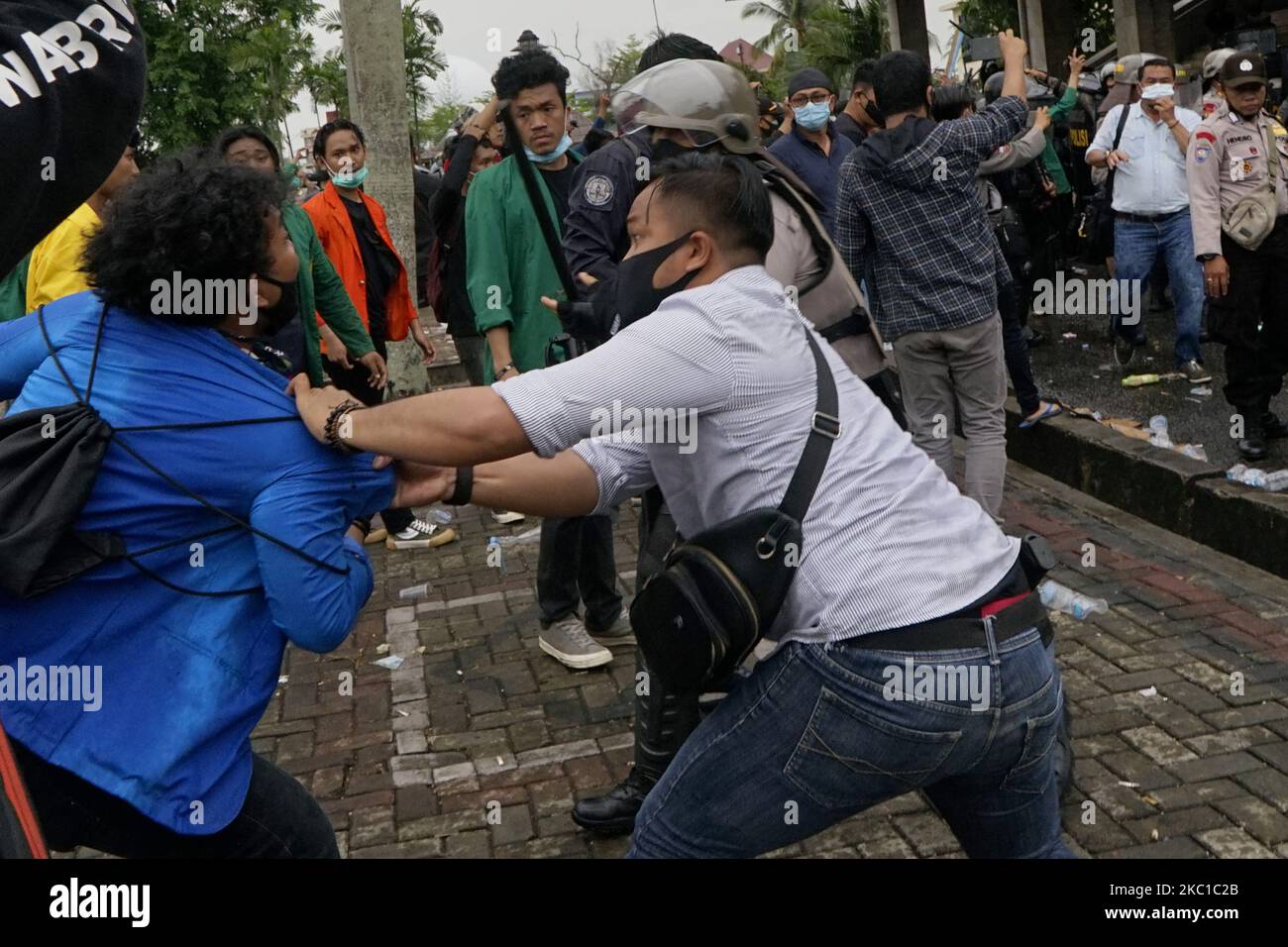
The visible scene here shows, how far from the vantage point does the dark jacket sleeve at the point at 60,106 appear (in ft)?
4.09

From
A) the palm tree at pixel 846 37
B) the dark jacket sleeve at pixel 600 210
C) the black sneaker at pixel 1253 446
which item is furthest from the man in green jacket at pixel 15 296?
the palm tree at pixel 846 37

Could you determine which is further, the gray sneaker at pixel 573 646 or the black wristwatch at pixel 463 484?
the gray sneaker at pixel 573 646

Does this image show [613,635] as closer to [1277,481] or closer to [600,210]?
[600,210]

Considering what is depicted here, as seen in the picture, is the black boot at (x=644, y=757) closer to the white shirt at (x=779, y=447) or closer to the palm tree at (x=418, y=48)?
the white shirt at (x=779, y=447)

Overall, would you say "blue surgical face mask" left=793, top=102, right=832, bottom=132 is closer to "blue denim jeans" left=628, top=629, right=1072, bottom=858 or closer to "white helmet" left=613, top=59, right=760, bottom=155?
"white helmet" left=613, top=59, right=760, bottom=155

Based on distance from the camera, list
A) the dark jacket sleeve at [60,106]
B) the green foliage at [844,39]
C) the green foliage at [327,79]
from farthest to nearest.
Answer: the green foliage at [327,79] < the green foliage at [844,39] < the dark jacket sleeve at [60,106]

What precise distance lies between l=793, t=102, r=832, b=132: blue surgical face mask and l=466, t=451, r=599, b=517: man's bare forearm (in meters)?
5.28

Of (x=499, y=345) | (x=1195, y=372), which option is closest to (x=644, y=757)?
(x=499, y=345)

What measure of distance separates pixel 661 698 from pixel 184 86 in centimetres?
2444

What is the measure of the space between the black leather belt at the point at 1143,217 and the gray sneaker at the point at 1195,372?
102 cm

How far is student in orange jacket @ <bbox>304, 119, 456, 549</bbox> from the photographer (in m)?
6.75

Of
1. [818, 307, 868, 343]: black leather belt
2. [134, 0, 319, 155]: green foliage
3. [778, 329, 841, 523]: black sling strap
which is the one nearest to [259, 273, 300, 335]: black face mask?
[778, 329, 841, 523]: black sling strap

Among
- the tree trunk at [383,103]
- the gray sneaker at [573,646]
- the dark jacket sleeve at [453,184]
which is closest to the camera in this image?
the gray sneaker at [573,646]

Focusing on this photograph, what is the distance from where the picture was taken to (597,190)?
450cm
